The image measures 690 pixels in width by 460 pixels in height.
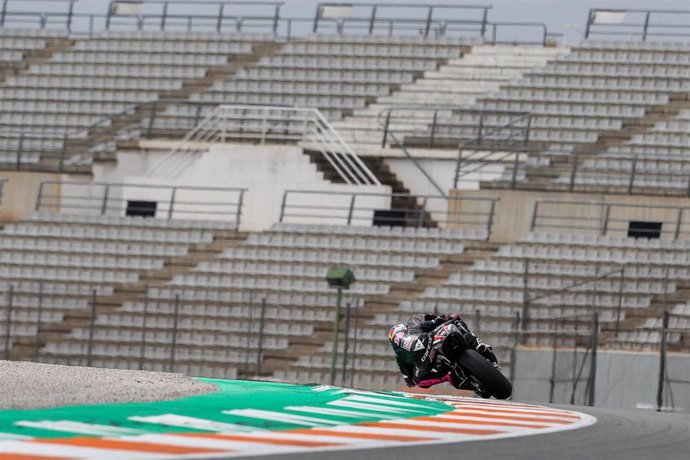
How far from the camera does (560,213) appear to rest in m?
29.1

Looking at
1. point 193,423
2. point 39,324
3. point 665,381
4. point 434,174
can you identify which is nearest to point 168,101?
point 434,174

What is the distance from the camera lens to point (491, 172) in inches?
1237

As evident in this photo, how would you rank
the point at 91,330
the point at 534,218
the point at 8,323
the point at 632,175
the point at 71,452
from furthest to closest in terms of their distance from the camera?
the point at 632,175 < the point at 534,218 < the point at 8,323 < the point at 91,330 < the point at 71,452

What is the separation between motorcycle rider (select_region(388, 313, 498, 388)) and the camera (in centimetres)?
1600

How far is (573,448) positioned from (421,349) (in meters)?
5.46

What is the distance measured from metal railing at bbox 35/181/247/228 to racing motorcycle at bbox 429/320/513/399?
15104mm

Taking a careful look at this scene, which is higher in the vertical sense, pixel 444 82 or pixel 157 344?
pixel 444 82

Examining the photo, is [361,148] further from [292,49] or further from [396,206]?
[292,49]

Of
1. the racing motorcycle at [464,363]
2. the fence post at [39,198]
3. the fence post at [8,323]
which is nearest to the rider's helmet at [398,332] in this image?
the racing motorcycle at [464,363]

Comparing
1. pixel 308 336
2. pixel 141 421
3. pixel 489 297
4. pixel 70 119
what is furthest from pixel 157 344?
pixel 141 421

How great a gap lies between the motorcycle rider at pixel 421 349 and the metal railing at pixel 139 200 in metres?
14.6

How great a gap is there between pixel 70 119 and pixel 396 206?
8.11 metres

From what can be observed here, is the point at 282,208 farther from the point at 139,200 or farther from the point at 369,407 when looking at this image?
the point at 369,407

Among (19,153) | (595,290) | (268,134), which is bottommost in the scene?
(595,290)
